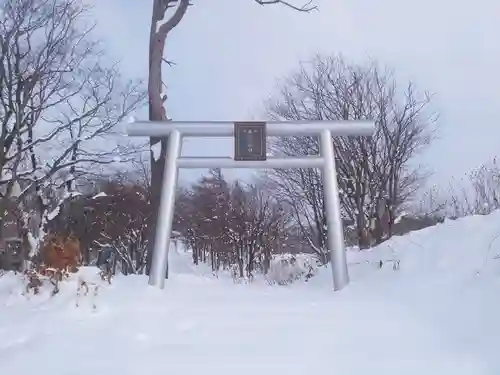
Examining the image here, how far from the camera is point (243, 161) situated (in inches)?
342

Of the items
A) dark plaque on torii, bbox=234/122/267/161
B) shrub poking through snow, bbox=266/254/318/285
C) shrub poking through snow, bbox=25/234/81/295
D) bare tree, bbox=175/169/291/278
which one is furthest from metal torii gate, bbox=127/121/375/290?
bare tree, bbox=175/169/291/278

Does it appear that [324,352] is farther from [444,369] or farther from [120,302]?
[120,302]

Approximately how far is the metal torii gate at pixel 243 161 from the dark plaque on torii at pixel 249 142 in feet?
0.05

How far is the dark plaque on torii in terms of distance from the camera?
8625mm

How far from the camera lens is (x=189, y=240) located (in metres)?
36.3

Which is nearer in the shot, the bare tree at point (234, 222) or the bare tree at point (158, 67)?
the bare tree at point (158, 67)

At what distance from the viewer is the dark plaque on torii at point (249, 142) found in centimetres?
862

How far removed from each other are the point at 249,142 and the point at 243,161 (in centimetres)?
30

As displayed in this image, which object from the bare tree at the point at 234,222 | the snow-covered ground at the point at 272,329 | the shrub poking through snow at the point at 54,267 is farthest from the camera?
the bare tree at the point at 234,222

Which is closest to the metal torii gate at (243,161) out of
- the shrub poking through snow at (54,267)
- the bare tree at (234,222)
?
the shrub poking through snow at (54,267)

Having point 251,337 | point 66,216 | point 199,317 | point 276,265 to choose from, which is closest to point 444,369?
point 251,337

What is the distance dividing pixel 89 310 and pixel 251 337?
1721 millimetres

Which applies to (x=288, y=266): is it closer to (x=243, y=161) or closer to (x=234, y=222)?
(x=234, y=222)

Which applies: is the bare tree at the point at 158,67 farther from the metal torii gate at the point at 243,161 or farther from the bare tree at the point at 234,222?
the bare tree at the point at 234,222
